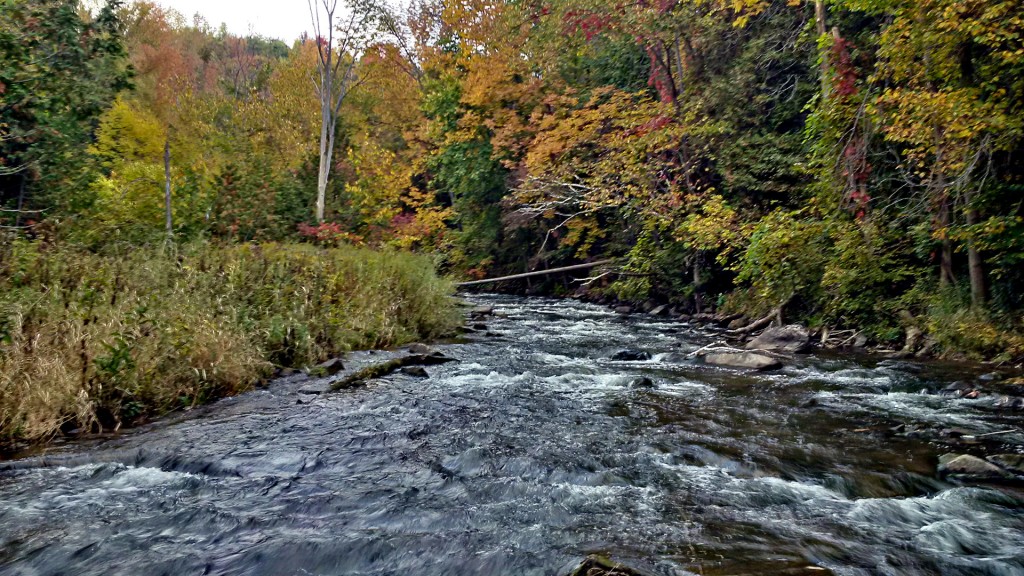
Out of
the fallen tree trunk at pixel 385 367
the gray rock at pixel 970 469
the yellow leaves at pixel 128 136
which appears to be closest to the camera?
the gray rock at pixel 970 469

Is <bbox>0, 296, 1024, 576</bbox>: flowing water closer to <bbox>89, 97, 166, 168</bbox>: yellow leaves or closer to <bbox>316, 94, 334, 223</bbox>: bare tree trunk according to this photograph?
<bbox>316, 94, 334, 223</bbox>: bare tree trunk

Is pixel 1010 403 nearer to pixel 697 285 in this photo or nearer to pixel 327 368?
pixel 327 368

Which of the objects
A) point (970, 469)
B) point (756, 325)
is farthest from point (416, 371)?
point (756, 325)

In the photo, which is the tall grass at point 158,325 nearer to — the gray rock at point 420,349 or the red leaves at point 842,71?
the gray rock at point 420,349

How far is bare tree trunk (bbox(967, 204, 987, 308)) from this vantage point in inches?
419

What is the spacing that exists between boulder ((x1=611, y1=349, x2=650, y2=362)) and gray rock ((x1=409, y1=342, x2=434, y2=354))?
319 centimetres

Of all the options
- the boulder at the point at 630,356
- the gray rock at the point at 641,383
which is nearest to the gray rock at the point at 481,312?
the boulder at the point at 630,356

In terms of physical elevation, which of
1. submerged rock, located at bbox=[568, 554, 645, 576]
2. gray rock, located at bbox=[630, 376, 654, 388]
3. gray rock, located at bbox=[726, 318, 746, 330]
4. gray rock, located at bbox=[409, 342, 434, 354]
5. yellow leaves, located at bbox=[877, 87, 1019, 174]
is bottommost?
gray rock, located at bbox=[726, 318, 746, 330]

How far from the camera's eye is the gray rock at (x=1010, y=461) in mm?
5202

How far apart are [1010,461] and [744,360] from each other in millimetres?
5208

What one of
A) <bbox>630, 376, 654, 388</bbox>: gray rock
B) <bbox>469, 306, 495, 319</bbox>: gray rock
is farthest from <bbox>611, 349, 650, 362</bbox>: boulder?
<bbox>469, 306, 495, 319</bbox>: gray rock

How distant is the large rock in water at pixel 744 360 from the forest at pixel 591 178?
290 centimetres

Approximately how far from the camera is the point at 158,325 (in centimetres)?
743

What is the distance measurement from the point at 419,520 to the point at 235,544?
116 centimetres
